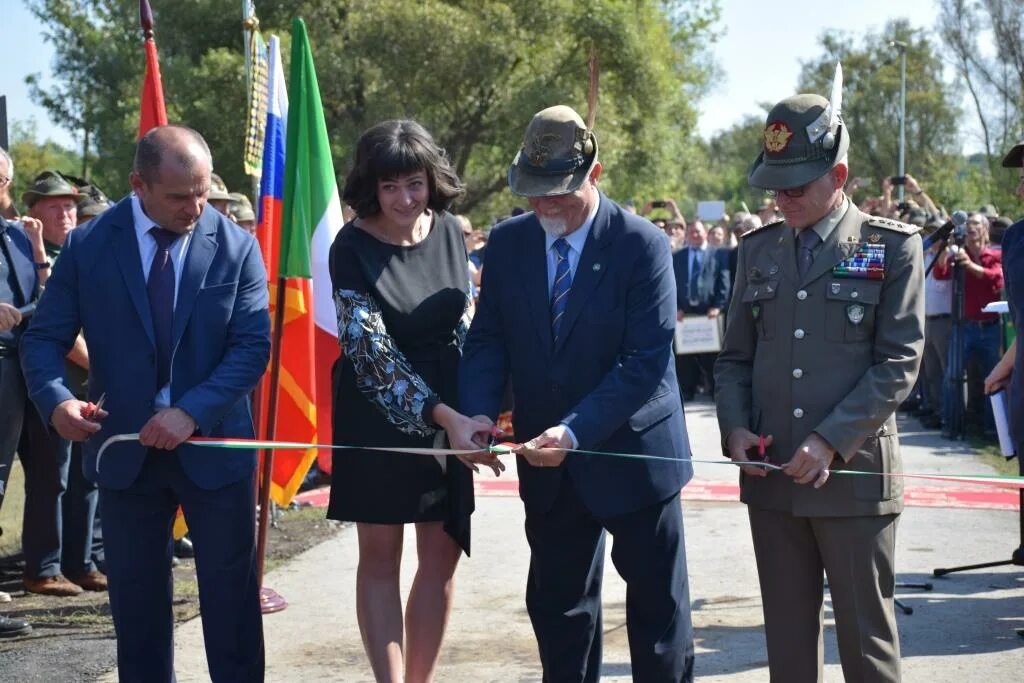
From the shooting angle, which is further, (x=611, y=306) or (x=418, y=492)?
(x=418, y=492)

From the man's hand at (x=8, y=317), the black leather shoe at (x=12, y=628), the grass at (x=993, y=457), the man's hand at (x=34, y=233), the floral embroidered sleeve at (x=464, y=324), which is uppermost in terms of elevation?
the man's hand at (x=34, y=233)

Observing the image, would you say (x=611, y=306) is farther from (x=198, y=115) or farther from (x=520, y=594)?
(x=198, y=115)

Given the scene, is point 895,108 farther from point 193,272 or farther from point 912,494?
point 193,272

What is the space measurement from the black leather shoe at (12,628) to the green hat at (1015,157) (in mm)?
4840

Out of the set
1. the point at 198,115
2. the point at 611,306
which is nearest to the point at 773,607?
the point at 611,306

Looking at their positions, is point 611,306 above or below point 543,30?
below

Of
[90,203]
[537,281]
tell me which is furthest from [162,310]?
[90,203]

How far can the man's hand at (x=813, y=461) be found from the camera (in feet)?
12.6

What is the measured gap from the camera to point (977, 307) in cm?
1214

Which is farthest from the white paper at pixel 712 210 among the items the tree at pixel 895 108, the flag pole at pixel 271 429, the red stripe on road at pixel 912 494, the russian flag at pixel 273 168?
the tree at pixel 895 108

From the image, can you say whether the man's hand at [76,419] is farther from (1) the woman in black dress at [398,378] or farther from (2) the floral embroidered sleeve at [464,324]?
(2) the floral embroidered sleeve at [464,324]

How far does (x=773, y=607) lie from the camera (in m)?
4.10

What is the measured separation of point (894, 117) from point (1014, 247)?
173 ft

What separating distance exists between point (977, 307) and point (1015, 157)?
784cm
